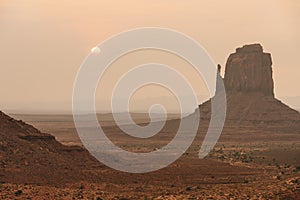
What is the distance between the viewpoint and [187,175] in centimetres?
4422

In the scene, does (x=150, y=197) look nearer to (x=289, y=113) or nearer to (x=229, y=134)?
(x=229, y=134)

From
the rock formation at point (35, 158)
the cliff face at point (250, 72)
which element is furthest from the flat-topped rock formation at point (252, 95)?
the rock formation at point (35, 158)

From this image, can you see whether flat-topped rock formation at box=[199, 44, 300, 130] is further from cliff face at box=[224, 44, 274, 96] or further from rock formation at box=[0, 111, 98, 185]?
rock formation at box=[0, 111, 98, 185]

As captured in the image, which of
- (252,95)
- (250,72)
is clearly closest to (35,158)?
(252,95)

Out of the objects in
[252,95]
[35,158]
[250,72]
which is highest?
[250,72]

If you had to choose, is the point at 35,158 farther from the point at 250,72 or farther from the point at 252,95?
the point at 250,72

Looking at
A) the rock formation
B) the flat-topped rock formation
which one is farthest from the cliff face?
the rock formation

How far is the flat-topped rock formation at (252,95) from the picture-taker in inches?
4495

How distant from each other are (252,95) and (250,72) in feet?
20.6

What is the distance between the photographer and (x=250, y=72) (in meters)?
125

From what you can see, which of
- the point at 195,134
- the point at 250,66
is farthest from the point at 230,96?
the point at 195,134

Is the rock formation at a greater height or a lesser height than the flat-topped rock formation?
lesser

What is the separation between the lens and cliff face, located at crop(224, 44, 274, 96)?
123 m

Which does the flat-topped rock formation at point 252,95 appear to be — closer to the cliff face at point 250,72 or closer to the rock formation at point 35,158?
the cliff face at point 250,72
